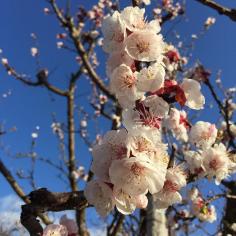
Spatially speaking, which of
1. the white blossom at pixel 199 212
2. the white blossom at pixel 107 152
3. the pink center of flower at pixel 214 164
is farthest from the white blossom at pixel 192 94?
the white blossom at pixel 199 212

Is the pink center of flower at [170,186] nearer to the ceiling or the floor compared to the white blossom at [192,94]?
nearer to the floor

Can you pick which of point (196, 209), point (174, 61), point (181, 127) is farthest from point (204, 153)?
point (196, 209)

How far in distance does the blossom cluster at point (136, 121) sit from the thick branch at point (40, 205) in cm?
9

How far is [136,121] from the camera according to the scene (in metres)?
1.31

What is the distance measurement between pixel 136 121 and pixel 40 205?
0.42 metres

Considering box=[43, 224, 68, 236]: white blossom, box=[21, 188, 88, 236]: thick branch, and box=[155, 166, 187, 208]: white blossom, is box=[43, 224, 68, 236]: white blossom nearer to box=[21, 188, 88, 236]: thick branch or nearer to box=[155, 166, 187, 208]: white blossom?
box=[21, 188, 88, 236]: thick branch

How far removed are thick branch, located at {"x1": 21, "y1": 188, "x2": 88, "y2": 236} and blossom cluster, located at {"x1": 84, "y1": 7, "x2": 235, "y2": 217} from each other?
9 cm

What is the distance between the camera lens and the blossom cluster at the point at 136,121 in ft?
4.13

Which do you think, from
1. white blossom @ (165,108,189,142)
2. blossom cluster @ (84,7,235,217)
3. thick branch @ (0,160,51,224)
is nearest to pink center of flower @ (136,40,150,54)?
blossom cluster @ (84,7,235,217)

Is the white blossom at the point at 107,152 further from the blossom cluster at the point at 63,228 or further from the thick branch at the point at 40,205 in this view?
the blossom cluster at the point at 63,228

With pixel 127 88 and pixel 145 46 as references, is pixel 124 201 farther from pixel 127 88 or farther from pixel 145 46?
pixel 145 46

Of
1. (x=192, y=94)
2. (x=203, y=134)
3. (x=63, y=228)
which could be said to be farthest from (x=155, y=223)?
(x=192, y=94)

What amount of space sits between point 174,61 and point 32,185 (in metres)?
3.31

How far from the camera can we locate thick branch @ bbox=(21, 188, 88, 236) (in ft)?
3.94
